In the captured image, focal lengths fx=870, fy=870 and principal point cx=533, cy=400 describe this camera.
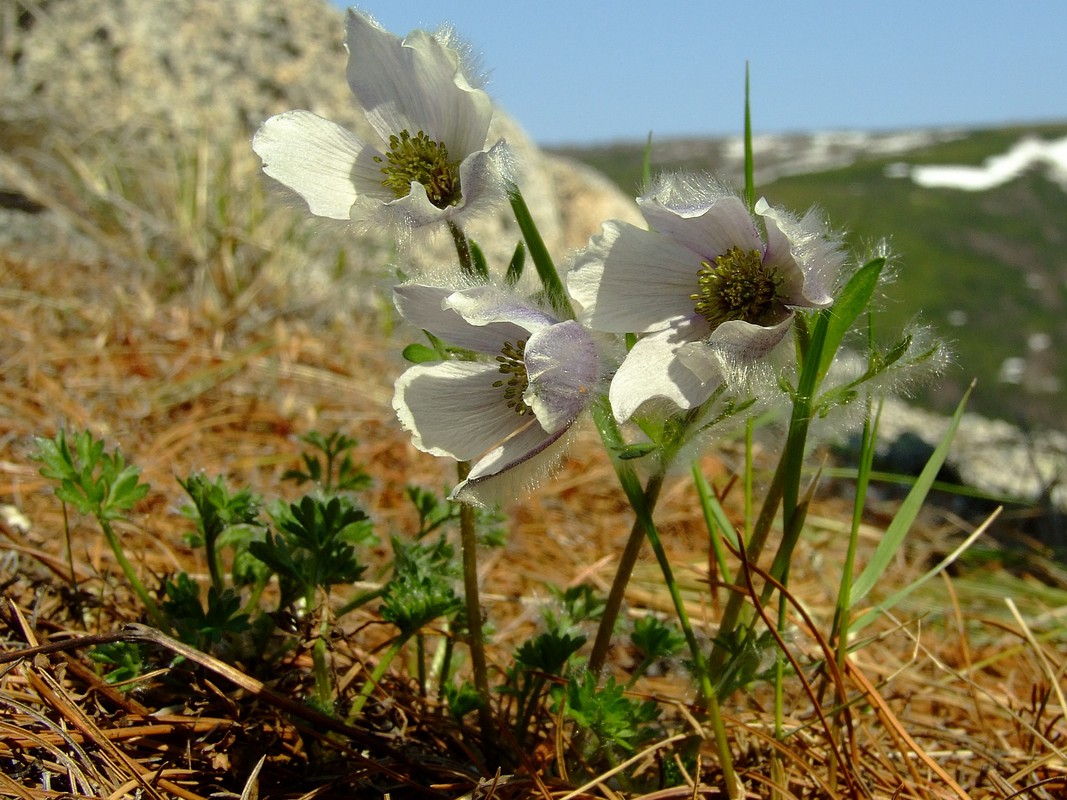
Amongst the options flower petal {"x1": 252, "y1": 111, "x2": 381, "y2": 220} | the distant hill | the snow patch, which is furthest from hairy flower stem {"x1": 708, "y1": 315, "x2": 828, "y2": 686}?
the snow patch

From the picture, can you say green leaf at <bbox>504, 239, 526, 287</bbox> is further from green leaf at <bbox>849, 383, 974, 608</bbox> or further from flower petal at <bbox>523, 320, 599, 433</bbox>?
green leaf at <bbox>849, 383, 974, 608</bbox>

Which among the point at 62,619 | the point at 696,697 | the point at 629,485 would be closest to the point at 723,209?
the point at 629,485

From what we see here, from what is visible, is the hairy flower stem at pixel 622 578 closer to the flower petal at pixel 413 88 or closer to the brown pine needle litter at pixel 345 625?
the brown pine needle litter at pixel 345 625

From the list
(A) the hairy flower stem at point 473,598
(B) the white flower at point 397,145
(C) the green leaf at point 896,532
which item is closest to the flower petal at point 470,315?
(B) the white flower at point 397,145

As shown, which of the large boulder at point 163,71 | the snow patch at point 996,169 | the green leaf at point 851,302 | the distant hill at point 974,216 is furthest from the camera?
the snow patch at point 996,169

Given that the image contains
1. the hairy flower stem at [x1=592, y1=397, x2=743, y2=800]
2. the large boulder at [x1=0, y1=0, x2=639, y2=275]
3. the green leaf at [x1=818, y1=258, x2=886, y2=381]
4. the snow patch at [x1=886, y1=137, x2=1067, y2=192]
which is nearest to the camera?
the green leaf at [x1=818, y1=258, x2=886, y2=381]

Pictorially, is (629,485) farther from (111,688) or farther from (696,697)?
(111,688)

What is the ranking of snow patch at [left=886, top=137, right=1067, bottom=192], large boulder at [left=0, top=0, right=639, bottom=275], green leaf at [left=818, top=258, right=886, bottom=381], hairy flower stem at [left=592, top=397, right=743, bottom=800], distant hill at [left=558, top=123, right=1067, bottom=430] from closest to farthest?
green leaf at [left=818, top=258, right=886, bottom=381], hairy flower stem at [left=592, top=397, right=743, bottom=800], large boulder at [left=0, top=0, right=639, bottom=275], distant hill at [left=558, top=123, right=1067, bottom=430], snow patch at [left=886, top=137, right=1067, bottom=192]
